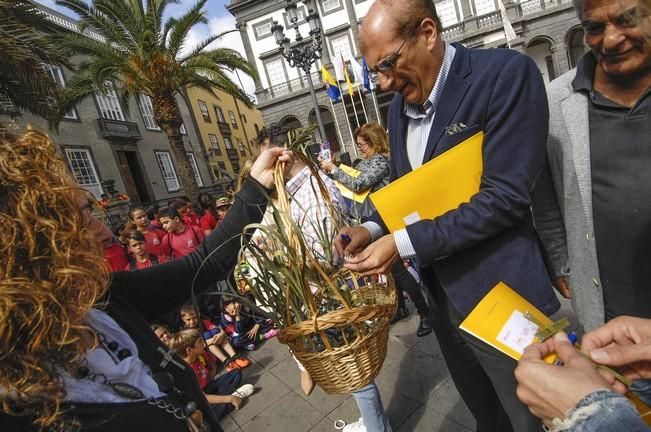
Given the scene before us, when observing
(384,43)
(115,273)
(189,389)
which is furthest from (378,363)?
(384,43)

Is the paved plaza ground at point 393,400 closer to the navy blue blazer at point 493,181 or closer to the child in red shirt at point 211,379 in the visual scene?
the child in red shirt at point 211,379

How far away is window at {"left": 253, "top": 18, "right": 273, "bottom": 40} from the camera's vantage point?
2508 cm

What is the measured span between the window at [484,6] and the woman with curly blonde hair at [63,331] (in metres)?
26.2

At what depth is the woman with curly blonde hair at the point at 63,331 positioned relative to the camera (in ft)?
2.80

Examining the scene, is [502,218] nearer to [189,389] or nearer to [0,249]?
[189,389]

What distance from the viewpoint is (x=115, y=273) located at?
143 centimetres

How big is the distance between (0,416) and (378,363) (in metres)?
1.18

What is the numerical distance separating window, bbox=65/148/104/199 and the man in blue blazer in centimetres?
1876

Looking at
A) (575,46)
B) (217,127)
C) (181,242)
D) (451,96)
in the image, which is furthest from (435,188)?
(217,127)

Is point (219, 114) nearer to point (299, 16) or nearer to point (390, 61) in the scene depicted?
point (299, 16)

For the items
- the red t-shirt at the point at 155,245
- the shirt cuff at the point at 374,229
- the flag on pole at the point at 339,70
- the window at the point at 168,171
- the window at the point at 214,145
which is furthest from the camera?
the window at the point at 214,145

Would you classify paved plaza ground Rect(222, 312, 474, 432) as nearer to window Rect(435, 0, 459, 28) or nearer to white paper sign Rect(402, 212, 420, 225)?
white paper sign Rect(402, 212, 420, 225)

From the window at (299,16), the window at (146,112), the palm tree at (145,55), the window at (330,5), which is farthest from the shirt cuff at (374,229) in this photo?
the window at (299,16)

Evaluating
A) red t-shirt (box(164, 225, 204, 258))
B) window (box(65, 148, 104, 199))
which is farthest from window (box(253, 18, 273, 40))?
red t-shirt (box(164, 225, 204, 258))
